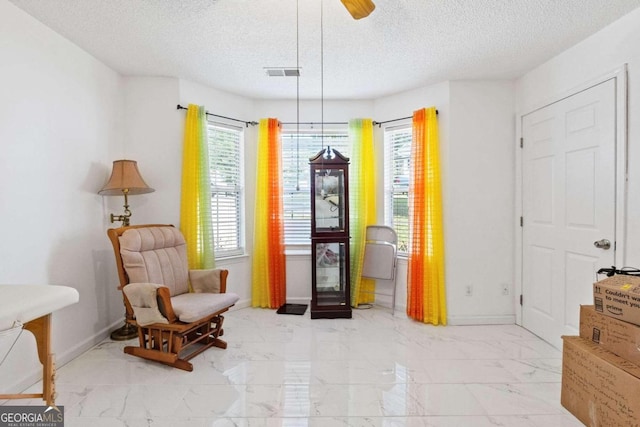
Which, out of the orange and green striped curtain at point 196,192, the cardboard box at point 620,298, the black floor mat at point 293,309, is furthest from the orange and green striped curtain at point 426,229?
the orange and green striped curtain at point 196,192

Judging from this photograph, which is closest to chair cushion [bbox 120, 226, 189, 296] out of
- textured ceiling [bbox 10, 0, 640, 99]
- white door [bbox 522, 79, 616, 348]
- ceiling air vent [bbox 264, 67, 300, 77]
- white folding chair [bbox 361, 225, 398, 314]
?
textured ceiling [bbox 10, 0, 640, 99]

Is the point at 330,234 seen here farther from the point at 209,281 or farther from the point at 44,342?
the point at 44,342

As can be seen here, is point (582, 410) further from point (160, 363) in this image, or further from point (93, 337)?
point (93, 337)

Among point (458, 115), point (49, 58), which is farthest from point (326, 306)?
point (49, 58)

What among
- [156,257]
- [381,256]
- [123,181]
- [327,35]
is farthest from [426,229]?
[123,181]

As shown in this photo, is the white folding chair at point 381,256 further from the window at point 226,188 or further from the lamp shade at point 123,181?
the lamp shade at point 123,181

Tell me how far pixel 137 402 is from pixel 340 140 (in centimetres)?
317

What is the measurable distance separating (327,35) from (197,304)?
2294 millimetres

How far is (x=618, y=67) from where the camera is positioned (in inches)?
85.2

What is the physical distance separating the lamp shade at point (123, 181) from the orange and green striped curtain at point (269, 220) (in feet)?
4.13

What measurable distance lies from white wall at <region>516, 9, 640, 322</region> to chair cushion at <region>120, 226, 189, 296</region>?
3.42 metres

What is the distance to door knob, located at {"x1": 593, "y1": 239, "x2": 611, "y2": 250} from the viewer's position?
2.22 metres

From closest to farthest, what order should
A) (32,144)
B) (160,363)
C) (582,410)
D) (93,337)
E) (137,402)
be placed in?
(582,410) < (137,402) < (32,144) < (160,363) < (93,337)

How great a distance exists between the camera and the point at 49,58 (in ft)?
7.50
